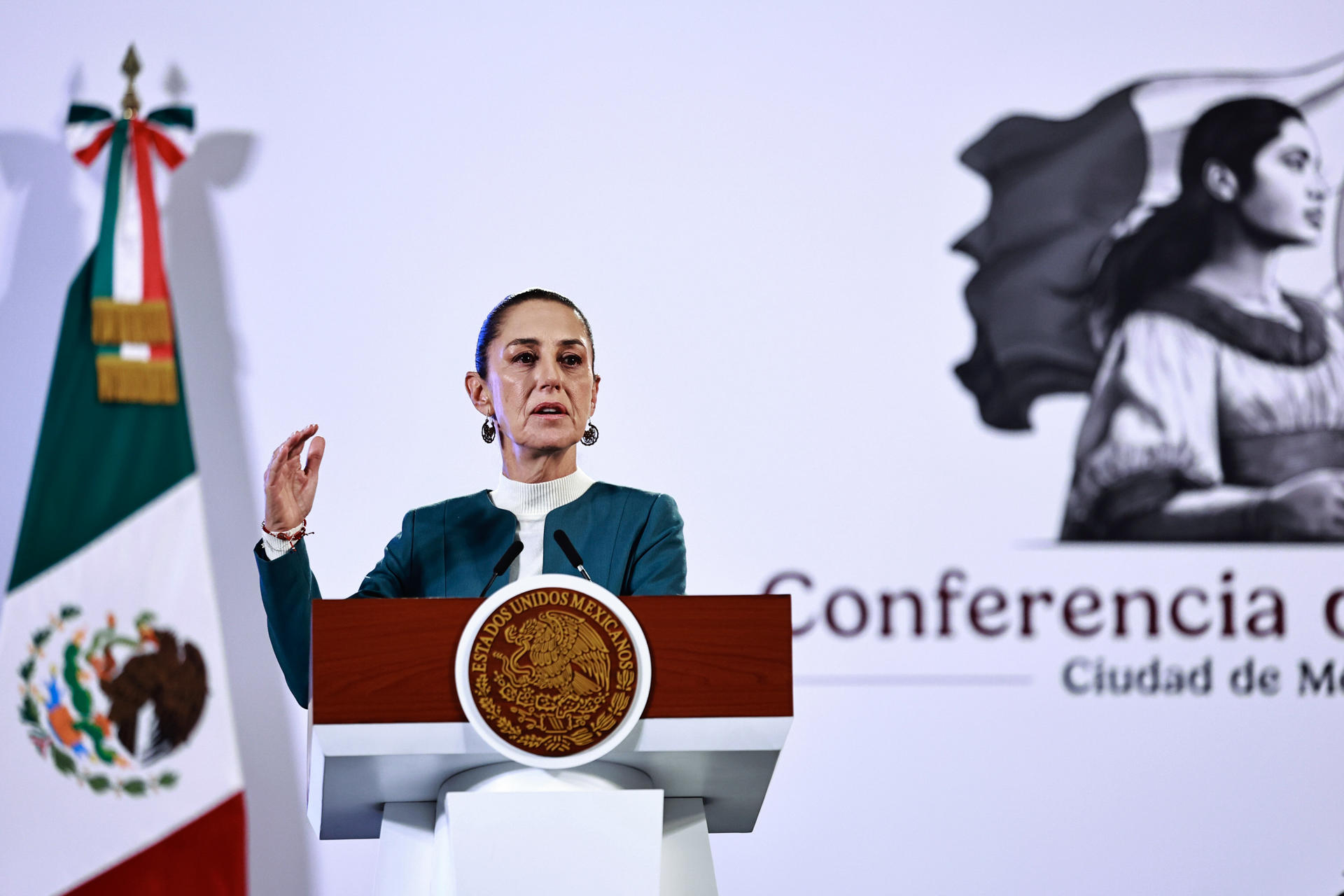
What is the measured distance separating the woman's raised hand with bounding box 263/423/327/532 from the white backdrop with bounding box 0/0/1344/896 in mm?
1412

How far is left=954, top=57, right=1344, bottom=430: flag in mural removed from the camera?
12.5ft

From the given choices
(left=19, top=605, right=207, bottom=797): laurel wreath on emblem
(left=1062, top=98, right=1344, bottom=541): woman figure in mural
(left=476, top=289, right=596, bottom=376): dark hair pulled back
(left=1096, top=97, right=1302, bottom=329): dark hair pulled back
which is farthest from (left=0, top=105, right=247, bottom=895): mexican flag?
(left=1096, top=97, right=1302, bottom=329): dark hair pulled back

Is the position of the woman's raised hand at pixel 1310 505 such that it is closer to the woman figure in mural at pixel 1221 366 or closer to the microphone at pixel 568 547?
the woman figure in mural at pixel 1221 366

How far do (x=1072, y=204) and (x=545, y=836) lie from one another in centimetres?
268

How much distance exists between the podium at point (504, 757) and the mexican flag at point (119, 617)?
1.74 metres

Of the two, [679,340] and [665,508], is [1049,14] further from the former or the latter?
[665,508]

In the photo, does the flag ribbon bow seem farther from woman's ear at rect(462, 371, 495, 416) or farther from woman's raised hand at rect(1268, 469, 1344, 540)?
woman's raised hand at rect(1268, 469, 1344, 540)

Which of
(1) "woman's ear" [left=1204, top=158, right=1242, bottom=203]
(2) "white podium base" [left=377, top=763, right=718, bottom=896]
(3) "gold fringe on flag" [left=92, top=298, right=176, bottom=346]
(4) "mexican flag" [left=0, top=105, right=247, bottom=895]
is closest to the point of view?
(2) "white podium base" [left=377, top=763, right=718, bottom=896]

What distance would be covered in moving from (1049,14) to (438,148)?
167 cm

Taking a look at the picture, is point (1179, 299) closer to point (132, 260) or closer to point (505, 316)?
point (505, 316)

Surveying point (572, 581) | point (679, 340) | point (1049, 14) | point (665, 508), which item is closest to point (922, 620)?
point (679, 340)

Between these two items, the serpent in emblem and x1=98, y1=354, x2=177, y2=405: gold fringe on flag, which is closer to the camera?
the serpent in emblem

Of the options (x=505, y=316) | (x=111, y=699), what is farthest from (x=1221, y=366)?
(x=111, y=699)

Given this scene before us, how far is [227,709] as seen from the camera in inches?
139
